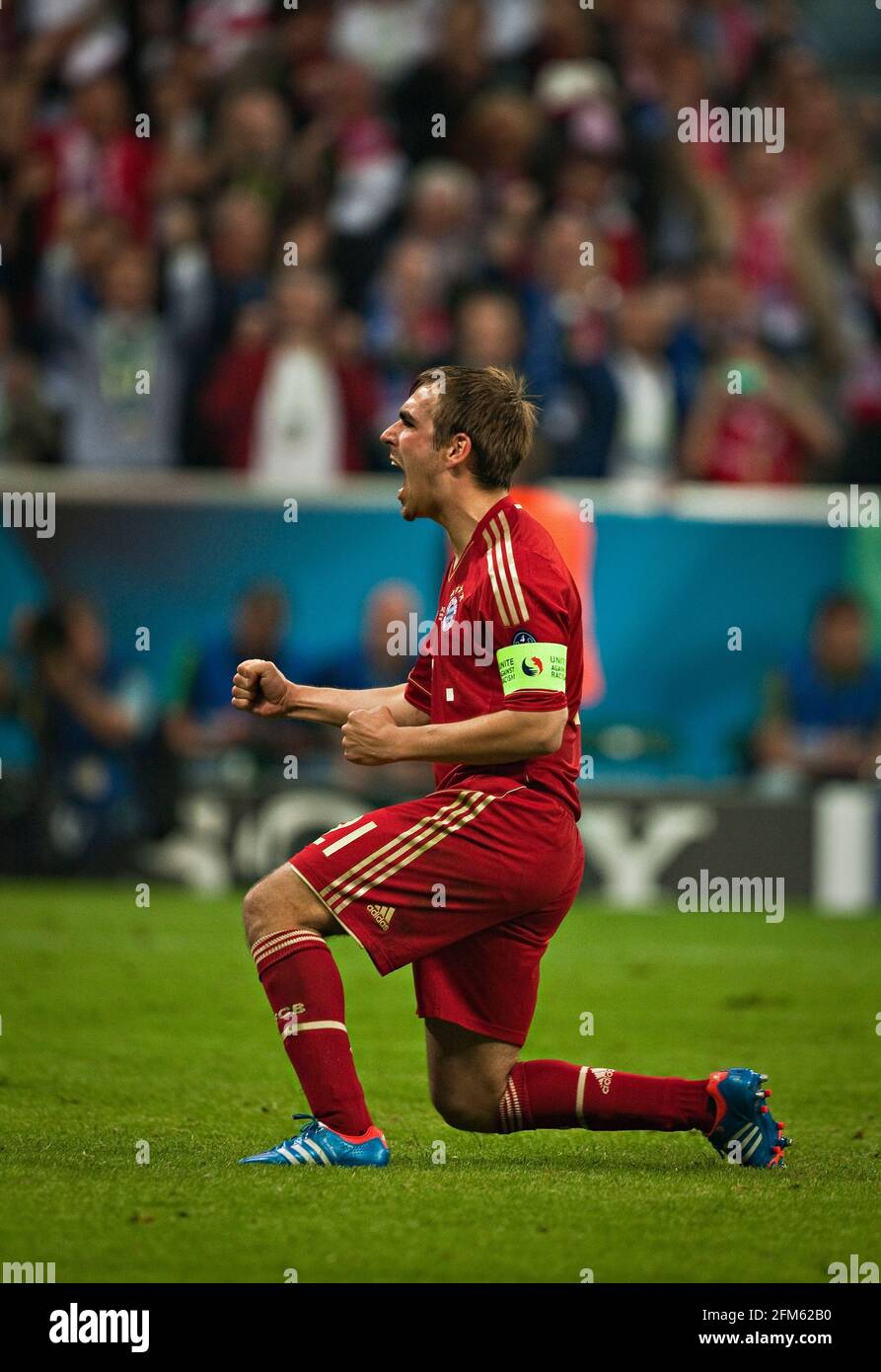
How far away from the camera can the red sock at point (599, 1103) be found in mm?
5168

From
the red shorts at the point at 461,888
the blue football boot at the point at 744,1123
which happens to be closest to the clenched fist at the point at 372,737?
the red shorts at the point at 461,888

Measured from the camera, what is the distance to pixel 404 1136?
5652 mm

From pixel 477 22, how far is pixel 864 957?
28.0ft

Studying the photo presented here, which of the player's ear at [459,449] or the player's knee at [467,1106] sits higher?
the player's ear at [459,449]

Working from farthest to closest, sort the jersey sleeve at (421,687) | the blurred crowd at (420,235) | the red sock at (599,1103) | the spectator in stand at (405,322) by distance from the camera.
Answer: the spectator in stand at (405,322)
the blurred crowd at (420,235)
the jersey sleeve at (421,687)
the red sock at (599,1103)

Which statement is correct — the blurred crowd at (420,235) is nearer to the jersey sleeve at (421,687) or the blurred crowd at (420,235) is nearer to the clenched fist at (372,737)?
the jersey sleeve at (421,687)

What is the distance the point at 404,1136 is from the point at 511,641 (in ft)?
5.32

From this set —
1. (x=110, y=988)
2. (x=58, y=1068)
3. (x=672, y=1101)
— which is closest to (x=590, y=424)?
(x=110, y=988)

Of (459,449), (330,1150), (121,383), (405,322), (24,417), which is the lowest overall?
(330,1150)

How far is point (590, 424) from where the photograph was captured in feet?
43.6

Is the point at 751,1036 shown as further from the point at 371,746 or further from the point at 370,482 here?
the point at 370,482

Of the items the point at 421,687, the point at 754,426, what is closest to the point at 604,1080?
the point at 421,687

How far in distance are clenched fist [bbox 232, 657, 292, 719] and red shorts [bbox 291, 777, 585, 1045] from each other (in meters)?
0.42
